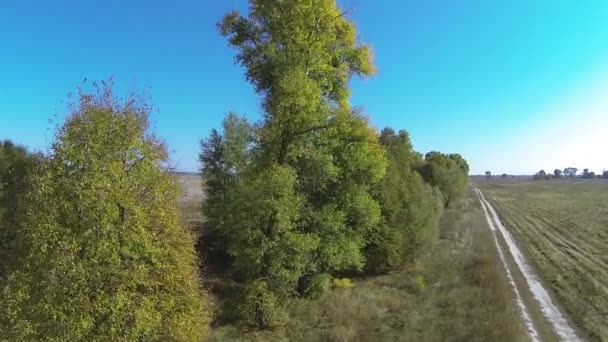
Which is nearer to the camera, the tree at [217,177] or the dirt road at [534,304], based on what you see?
the dirt road at [534,304]

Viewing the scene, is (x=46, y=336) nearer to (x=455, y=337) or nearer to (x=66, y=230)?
(x=66, y=230)

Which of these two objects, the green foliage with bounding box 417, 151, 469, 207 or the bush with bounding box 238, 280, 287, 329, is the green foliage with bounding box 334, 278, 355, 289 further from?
the green foliage with bounding box 417, 151, 469, 207

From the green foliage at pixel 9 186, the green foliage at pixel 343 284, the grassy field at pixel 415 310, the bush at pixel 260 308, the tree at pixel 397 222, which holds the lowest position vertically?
the grassy field at pixel 415 310

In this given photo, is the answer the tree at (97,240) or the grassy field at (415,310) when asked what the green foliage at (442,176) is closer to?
the grassy field at (415,310)

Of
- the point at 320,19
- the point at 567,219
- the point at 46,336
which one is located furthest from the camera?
the point at 567,219

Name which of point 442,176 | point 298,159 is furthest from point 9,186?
point 442,176

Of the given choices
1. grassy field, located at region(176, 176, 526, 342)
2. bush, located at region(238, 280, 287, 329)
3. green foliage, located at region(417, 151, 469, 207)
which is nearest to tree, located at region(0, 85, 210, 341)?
grassy field, located at region(176, 176, 526, 342)

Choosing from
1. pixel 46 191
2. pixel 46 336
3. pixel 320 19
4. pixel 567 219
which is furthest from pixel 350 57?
pixel 567 219

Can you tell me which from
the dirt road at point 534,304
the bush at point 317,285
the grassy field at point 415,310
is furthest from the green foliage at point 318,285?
the dirt road at point 534,304
